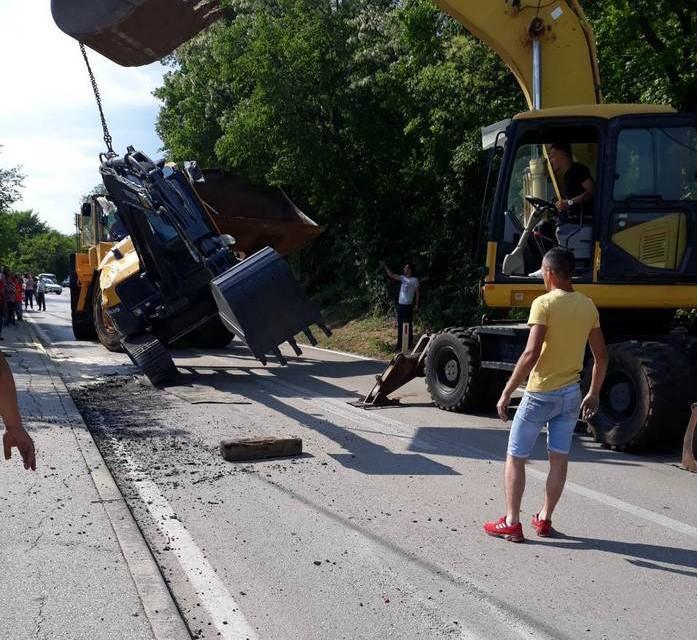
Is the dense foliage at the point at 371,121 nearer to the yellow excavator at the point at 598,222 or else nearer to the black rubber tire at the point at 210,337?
the black rubber tire at the point at 210,337

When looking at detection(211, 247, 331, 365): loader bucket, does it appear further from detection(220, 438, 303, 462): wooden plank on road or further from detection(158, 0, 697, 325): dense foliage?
detection(158, 0, 697, 325): dense foliage

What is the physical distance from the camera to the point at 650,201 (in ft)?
26.0

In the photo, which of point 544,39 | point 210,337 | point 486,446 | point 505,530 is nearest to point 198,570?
point 505,530

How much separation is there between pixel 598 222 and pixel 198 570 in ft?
17.5

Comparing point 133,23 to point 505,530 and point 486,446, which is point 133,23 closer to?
point 486,446

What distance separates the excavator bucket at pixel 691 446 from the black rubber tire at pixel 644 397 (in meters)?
0.32

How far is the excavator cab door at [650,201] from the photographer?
7.86 meters

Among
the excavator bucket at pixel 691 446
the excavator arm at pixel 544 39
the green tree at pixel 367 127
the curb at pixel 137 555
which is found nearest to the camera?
the curb at pixel 137 555

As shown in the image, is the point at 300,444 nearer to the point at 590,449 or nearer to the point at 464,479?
the point at 464,479

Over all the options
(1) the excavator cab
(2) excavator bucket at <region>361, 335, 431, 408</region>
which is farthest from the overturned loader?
(1) the excavator cab

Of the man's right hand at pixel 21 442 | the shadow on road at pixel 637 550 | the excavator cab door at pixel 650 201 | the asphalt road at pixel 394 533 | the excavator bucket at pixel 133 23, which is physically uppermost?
the excavator bucket at pixel 133 23

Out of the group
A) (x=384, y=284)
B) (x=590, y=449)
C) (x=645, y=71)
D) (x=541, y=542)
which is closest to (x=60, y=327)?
(x=384, y=284)

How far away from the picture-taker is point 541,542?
5062 millimetres

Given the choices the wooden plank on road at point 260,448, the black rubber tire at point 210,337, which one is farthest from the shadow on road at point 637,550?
the black rubber tire at point 210,337
